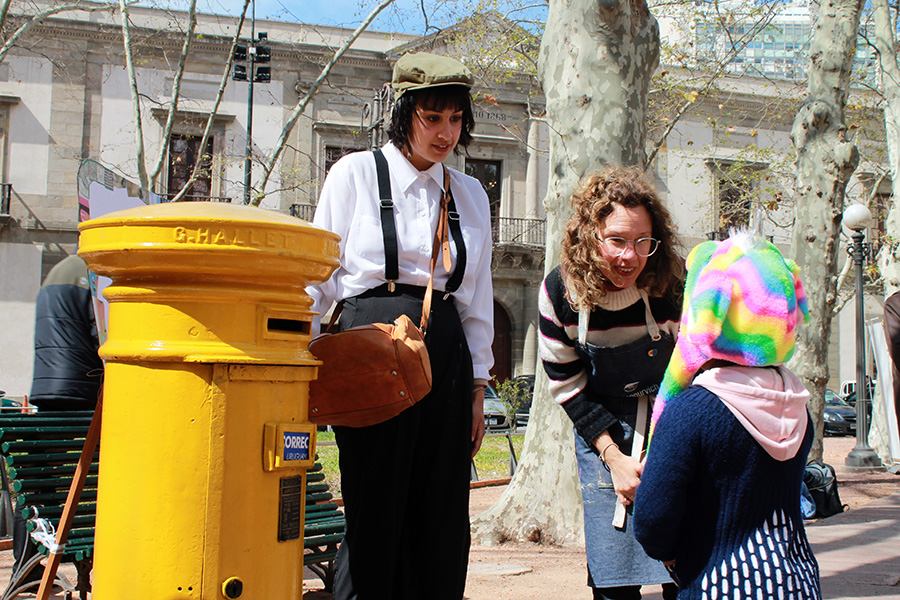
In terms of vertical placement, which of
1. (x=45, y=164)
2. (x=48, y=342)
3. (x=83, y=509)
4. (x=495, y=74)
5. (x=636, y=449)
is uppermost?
(x=495, y=74)

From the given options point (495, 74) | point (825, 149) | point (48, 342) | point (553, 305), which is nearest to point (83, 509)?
point (48, 342)

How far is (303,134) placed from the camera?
25.1 m

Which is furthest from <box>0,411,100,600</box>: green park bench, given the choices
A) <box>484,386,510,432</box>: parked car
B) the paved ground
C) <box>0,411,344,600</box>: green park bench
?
<box>484,386,510,432</box>: parked car

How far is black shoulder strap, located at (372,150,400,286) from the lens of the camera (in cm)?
256

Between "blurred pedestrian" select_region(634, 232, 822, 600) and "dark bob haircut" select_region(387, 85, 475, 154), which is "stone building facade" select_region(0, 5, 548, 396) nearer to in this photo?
"dark bob haircut" select_region(387, 85, 475, 154)

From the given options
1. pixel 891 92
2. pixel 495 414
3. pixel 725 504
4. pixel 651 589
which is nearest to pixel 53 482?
pixel 725 504

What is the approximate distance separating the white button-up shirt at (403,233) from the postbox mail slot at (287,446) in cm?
57

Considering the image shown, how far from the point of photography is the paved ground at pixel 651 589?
14.3 ft

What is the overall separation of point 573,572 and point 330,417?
2934 millimetres

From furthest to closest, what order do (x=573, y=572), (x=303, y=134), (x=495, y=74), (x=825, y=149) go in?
(x=303, y=134) → (x=495, y=74) → (x=825, y=149) → (x=573, y=572)

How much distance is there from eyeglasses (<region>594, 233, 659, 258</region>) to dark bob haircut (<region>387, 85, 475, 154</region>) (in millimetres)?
595

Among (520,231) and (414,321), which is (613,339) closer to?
(414,321)

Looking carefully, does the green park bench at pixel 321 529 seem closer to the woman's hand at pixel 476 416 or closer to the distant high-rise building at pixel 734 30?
the woman's hand at pixel 476 416

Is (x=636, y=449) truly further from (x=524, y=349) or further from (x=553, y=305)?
(x=524, y=349)
